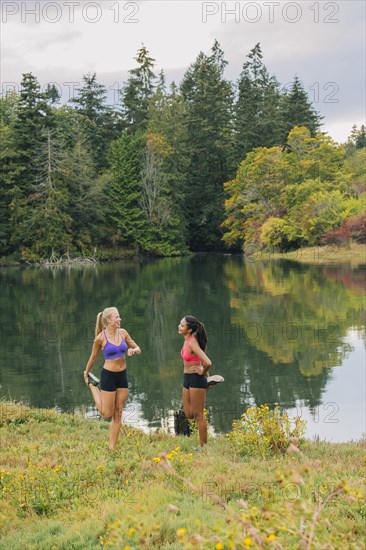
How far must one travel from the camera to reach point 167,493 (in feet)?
16.0

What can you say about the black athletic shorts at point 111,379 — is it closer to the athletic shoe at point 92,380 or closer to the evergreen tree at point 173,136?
the athletic shoe at point 92,380

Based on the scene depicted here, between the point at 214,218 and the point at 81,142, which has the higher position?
the point at 81,142

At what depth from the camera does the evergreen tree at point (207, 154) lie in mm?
59344

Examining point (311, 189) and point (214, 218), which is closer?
point (311, 189)

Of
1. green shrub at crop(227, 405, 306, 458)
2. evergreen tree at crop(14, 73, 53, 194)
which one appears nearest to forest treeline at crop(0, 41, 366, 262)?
evergreen tree at crop(14, 73, 53, 194)

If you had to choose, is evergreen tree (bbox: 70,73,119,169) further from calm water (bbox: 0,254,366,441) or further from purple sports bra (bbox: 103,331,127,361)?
purple sports bra (bbox: 103,331,127,361)

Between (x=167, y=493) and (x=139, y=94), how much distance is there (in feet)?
193

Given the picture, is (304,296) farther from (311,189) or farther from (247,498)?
(311,189)

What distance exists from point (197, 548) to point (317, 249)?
44.4 metres

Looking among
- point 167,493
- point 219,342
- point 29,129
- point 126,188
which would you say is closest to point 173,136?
point 126,188

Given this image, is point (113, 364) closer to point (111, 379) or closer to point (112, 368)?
point (112, 368)

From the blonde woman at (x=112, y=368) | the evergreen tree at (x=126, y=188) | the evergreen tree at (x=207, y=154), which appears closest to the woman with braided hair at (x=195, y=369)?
the blonde woman at (x=112, y=368)

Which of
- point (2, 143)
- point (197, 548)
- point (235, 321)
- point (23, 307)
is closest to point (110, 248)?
point (2, 143)

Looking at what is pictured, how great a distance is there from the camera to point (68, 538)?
4293 mm
